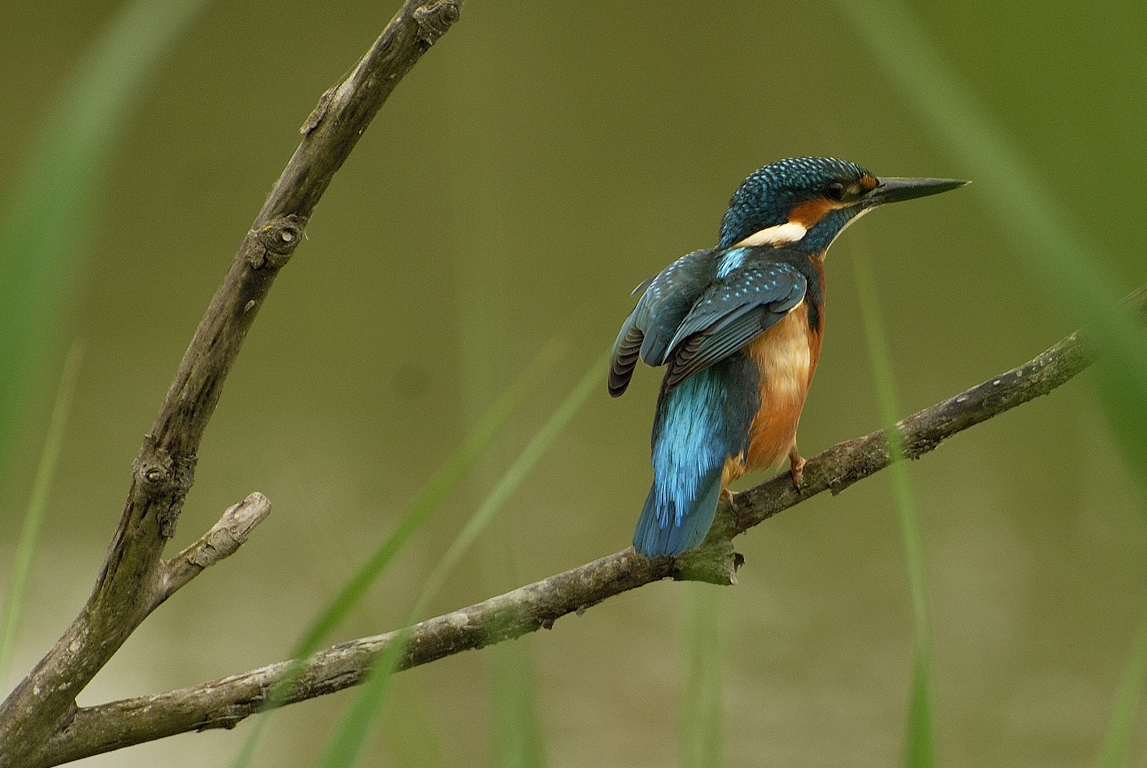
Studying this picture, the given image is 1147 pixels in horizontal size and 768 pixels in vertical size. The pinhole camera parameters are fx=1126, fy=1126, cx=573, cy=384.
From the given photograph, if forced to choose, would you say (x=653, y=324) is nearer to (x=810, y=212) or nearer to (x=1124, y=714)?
(x=810, y=212)

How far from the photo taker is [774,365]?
3.65 ft

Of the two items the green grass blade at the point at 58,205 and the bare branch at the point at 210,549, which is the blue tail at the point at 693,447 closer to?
the bare branch at the point at 210,549

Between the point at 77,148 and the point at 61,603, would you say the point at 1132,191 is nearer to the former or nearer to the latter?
the point at 77,148

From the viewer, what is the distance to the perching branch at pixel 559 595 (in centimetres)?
81

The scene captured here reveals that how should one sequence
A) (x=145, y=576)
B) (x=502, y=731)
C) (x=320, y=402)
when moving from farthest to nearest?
(x=320, y=402)
(x=145, y=576)
(x=502, y=731)

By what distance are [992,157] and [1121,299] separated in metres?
0.05

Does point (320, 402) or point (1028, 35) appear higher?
point (320, 402)

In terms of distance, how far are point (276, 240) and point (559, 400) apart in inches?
74.5

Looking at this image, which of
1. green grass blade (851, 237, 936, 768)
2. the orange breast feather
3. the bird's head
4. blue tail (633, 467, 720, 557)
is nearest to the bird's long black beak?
the bird's head

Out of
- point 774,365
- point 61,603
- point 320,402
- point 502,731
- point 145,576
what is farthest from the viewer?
point 320,402

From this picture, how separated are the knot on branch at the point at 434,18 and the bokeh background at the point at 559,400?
1.43m

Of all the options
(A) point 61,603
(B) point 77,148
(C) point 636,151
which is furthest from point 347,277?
(B) point 77,148

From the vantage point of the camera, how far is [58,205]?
0.99ft

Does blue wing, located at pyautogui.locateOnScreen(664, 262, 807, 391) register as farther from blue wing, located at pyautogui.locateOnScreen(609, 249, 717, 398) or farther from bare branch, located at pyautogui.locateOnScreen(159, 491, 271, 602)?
bare branch, located at pyautogui.locateOnScreen(159, 491, 271, 602)
